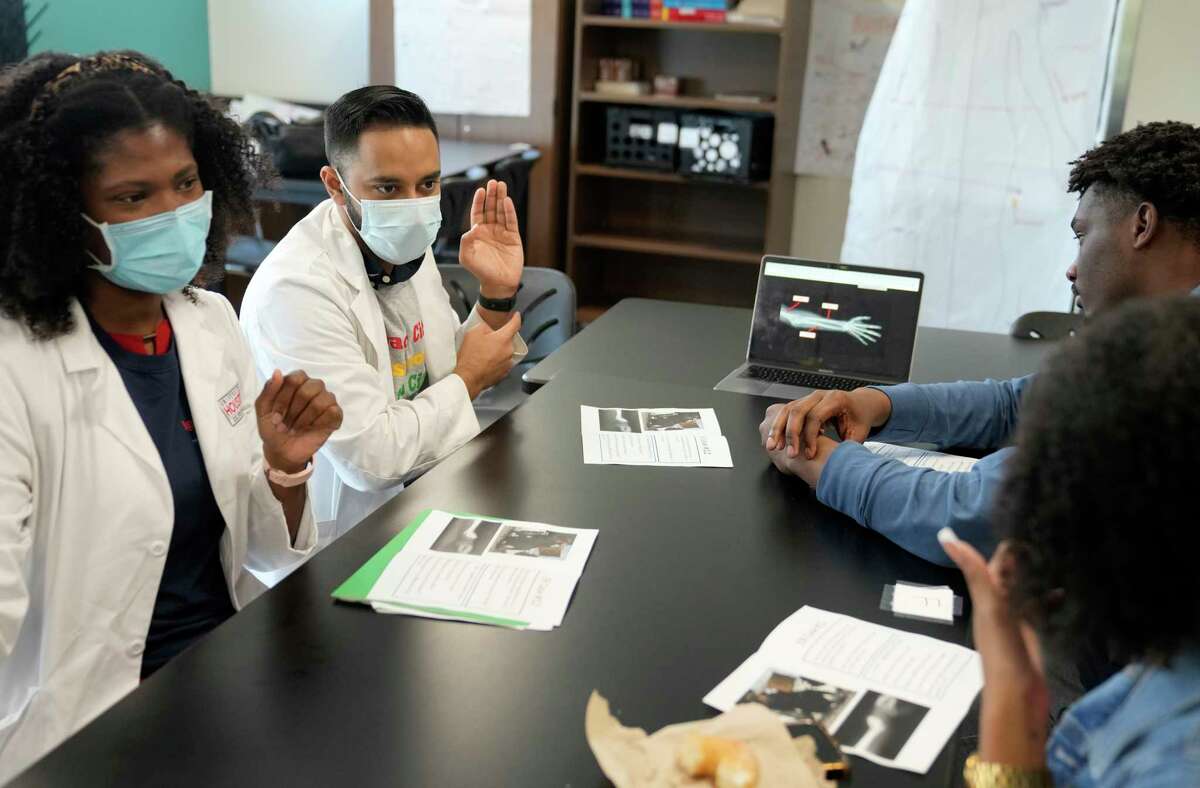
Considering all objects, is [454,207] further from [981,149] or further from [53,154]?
[53,154]

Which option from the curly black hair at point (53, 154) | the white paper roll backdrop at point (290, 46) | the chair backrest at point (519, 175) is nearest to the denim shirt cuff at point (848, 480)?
the curly black hair at point (53, 154)

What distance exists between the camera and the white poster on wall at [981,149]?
355 cm

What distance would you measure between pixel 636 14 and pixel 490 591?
A: 3640 millimetres

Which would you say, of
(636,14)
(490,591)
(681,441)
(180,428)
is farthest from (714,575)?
(636,14)

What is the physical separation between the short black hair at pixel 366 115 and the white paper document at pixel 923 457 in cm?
101

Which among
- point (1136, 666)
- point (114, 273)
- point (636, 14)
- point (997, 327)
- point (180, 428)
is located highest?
point (636, 14)

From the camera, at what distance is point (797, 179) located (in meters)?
4.90

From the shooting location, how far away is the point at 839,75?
4.64 metres

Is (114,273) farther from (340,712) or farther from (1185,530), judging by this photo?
(1185,530)

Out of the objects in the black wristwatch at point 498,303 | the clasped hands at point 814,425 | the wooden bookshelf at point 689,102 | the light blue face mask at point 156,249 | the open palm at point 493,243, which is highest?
the wooden bookshelf at point 689,102

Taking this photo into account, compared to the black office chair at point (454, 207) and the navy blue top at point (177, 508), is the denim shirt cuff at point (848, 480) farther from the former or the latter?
the black office chair at point (454, 207)

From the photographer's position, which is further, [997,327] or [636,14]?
[636,14]

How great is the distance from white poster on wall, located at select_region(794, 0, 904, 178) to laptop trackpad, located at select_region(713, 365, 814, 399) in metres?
2.78

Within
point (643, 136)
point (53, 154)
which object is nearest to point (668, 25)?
point (643, 136)
